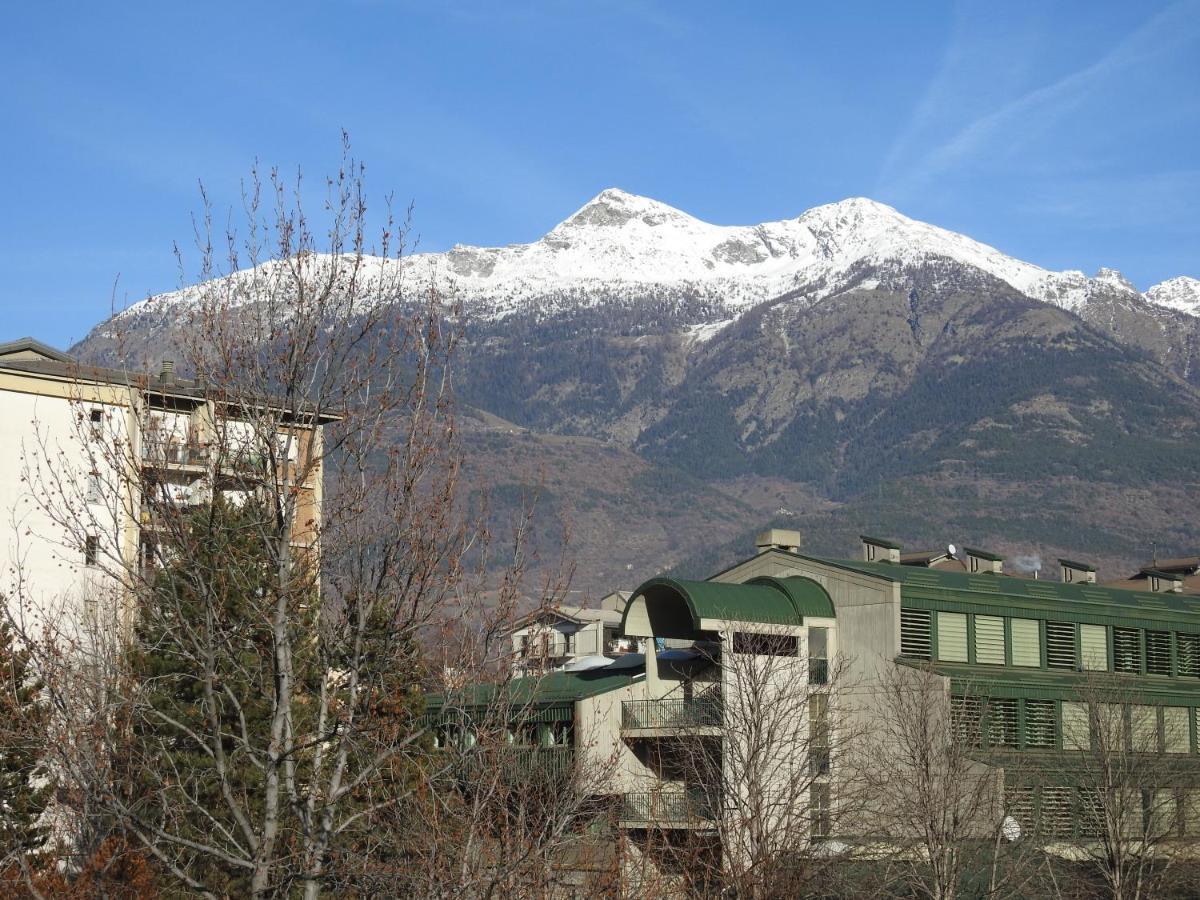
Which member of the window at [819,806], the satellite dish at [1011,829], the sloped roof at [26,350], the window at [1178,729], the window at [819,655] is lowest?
the satellite dish at [1011,829]

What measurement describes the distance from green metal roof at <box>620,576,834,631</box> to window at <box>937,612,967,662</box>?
181 inches

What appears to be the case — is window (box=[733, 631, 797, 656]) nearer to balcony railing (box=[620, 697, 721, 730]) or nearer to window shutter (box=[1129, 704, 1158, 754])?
balcony railing (box=[620, 697, 721, 730])

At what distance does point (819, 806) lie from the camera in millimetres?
57250

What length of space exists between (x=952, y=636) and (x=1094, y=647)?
338 inches

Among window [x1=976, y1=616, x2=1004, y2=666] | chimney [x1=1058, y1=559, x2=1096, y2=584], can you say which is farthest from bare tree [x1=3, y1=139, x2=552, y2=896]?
chimney [x1=1058, y1=559, x2=1096, y2=584]

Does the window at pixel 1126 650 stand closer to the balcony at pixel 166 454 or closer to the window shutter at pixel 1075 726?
the window shutter at pixel 1075 726

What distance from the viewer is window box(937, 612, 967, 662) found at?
65938 mm

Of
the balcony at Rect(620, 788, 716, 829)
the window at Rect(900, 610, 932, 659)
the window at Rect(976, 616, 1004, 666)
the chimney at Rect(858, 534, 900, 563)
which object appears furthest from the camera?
the chimney at Rect(858, 534, 900, 563)

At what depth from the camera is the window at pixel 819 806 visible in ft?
177

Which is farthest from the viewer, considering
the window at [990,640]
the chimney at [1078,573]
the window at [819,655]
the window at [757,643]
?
the chimney at [1078,573]

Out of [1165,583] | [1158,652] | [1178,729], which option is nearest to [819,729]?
[1178,729]

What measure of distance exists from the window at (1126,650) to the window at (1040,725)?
832 centimetres

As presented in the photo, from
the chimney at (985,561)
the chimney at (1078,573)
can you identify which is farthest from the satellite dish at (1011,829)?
the chimney at (1078,573)

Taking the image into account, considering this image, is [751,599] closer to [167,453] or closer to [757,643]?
[757,643]
